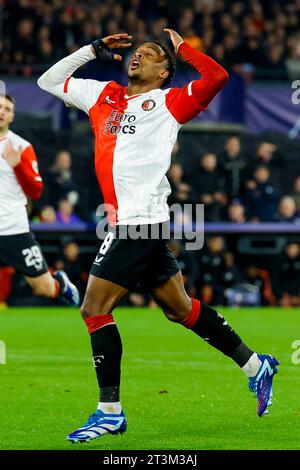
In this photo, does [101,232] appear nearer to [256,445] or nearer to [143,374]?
[143,374]

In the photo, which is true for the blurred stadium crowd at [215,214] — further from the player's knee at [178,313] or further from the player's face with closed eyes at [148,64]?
the player's face with closed eyes at [148,64]

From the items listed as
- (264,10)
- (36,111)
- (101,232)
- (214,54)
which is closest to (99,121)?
(101,232)

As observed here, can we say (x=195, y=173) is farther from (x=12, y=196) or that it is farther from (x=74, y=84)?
(x=74, y=84)

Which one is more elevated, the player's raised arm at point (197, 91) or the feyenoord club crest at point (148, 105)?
the player's raised arm at point (197, 91)

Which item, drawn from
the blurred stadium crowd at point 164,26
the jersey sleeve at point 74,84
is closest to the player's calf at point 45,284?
the jersey sleeve at point 74,84

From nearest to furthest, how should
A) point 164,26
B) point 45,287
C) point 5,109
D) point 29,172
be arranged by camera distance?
point 29,172, point 5,109, point 45,287, point 164,26

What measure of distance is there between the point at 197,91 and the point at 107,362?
1.76m

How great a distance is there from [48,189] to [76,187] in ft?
1.61

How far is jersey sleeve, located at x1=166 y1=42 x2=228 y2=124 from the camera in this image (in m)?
7.21

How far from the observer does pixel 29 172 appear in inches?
455

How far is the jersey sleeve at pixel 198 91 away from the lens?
721 centimetres

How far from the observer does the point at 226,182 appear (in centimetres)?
1955

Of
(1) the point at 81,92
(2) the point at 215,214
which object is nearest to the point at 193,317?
(1) the point at 81,92

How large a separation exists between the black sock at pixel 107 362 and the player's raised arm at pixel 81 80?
1.56m
